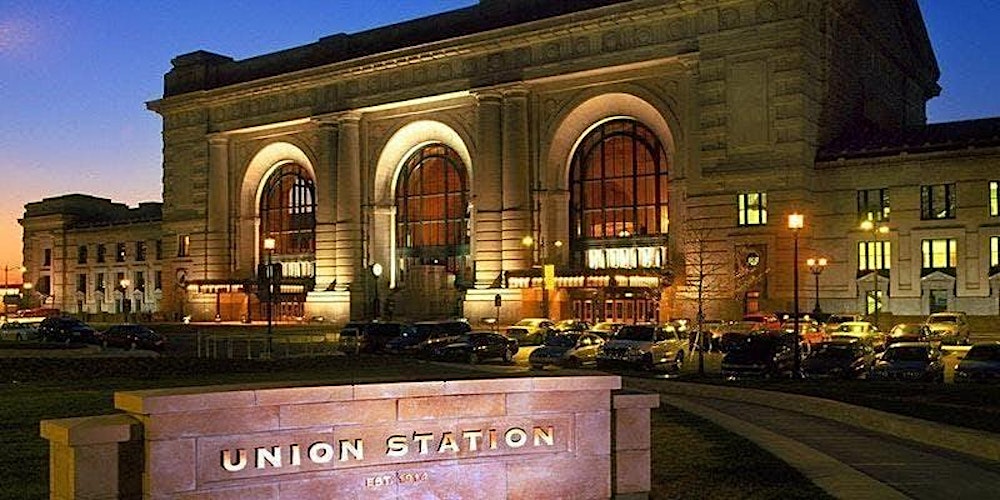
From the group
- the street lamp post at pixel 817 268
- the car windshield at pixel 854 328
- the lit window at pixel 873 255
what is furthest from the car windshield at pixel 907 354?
the lit window at pixel 873 255

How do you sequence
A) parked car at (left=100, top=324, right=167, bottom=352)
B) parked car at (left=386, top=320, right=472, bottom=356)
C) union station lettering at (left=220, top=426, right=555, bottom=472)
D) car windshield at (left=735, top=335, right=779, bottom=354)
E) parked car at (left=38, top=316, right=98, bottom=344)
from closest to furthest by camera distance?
union station lettering at (left=220, top=426, right=555, bottom=472), car windshield at (left=735, top=335, right=779, bottom=354), parked car at (left=386, top=320, right=472, bottom=356), parked car at (left=100, top=324, right=167, bottom=352), parked car at (left=38, top=316, right=98, bottom=344)

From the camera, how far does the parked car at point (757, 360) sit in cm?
3628

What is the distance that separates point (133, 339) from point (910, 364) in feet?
130

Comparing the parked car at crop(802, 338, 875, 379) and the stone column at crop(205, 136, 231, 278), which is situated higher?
the stone column at crop(205, 136, 231, 278)

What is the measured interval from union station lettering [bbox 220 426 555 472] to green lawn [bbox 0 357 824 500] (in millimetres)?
742

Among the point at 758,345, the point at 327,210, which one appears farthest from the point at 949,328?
the point at 327,210

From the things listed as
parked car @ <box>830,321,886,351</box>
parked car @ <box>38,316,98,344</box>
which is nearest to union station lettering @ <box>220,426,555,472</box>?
parked car @ <box>830,321,886,351</box>

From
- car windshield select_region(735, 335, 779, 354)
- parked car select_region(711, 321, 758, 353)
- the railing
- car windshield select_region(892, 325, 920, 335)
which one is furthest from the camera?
car windshield select_region(892, 325, 920, 335)

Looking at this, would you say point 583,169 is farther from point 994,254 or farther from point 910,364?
point 910,364

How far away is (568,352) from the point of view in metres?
42.8

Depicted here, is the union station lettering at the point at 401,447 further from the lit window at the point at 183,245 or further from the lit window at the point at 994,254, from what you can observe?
the lit window at the point at 183,245

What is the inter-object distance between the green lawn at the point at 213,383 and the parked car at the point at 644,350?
10.2 meters

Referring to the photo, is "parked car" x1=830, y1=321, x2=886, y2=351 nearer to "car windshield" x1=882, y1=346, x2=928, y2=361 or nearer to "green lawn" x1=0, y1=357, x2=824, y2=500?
"car windshield" x1=882, y1=346, x2=928, y2=361

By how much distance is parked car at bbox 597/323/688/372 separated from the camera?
39.3m
